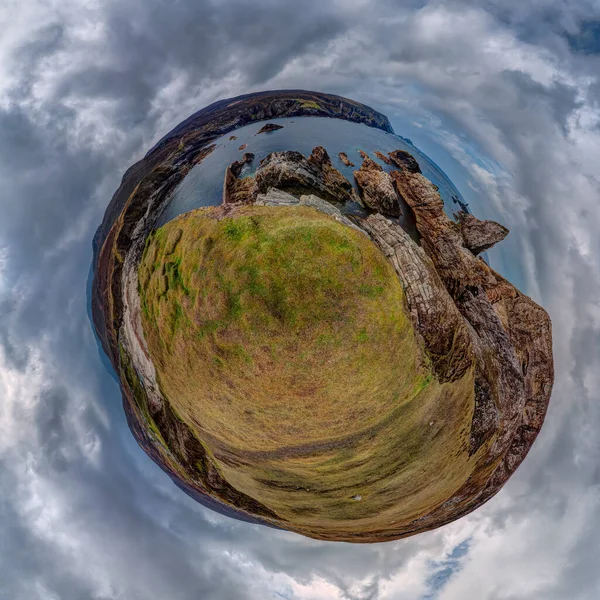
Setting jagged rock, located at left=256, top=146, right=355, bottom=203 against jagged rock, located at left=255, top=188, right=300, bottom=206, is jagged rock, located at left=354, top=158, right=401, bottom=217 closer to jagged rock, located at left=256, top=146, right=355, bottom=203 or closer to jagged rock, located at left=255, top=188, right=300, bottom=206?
jagged rock, located at left=256, top=146, right=355, bottom=203

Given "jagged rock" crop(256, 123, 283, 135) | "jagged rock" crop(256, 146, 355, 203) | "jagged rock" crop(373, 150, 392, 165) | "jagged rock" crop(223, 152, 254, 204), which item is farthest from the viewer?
"jagged rock" crop(256, 123, 283, 135)

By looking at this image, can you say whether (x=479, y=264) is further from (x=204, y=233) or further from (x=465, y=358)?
(x=204, y=233)

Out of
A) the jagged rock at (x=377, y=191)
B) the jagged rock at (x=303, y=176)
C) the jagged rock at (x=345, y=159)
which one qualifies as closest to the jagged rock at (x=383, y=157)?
the jagged rock at (x=377, y=191)

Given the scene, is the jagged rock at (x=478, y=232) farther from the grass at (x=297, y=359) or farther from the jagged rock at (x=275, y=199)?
the jagged rock at (x=275, y=199)

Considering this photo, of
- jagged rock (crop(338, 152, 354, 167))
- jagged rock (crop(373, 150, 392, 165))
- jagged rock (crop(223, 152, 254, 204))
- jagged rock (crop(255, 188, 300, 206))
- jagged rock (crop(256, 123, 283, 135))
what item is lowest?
jagged rock (crop(255, 188, 300, 206))

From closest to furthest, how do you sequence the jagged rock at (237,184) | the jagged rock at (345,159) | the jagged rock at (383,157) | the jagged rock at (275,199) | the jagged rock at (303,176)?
the jagged rock at (275,199) < the jagged rock at (237,184) < the jagged rock at (303,176) < the jagged rock at (345,159) < the jagged rock at (383,157)

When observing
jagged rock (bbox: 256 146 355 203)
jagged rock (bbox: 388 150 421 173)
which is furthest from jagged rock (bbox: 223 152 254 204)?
jagged rock (bbox: 388 150 421 173)

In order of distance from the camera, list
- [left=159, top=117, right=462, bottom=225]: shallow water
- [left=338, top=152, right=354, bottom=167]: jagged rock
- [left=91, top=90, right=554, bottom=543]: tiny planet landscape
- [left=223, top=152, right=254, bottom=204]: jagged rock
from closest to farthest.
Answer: [left=91, top=90, right=554, bottom=543]: tiny planet landscape, [left=223, top=152, right=254, bottom=204]: jagged rock, [left=159, top=117, right=462, bottom=225]: shallow water, [left=338, top=152, right=354, bottom=167]: jagged rock
